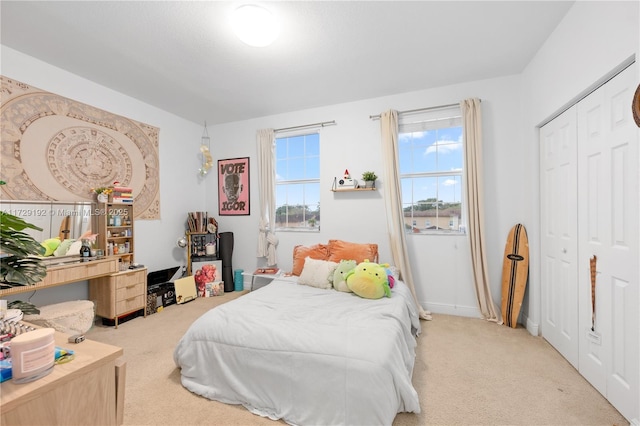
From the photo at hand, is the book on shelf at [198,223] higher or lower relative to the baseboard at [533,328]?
higher

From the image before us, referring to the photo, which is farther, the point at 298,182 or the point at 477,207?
the point at 298,182

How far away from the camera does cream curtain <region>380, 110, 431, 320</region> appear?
330cm

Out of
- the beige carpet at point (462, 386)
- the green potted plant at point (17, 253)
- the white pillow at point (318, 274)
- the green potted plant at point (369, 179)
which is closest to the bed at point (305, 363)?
the beige carpet at point (462, 386)

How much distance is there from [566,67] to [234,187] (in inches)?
165

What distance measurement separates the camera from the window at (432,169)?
3312 millimetres

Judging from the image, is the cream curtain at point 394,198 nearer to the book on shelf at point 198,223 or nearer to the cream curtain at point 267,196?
the cream curtain at point 267,196

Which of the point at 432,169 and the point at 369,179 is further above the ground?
the point at 432,169

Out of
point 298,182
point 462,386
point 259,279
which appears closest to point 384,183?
point 298,182

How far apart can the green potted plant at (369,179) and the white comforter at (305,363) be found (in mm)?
1777

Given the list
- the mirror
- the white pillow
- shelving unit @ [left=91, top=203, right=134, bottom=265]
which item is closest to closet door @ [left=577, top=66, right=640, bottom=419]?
the white pillow

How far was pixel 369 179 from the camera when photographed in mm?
3492

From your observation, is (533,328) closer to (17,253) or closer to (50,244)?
(17,253)

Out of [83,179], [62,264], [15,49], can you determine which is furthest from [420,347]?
[15,49]

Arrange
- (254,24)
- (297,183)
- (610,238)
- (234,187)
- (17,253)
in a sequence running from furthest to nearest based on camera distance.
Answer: (234,187) < (297,183) < (254,24) < (610,238) < (17,253)
